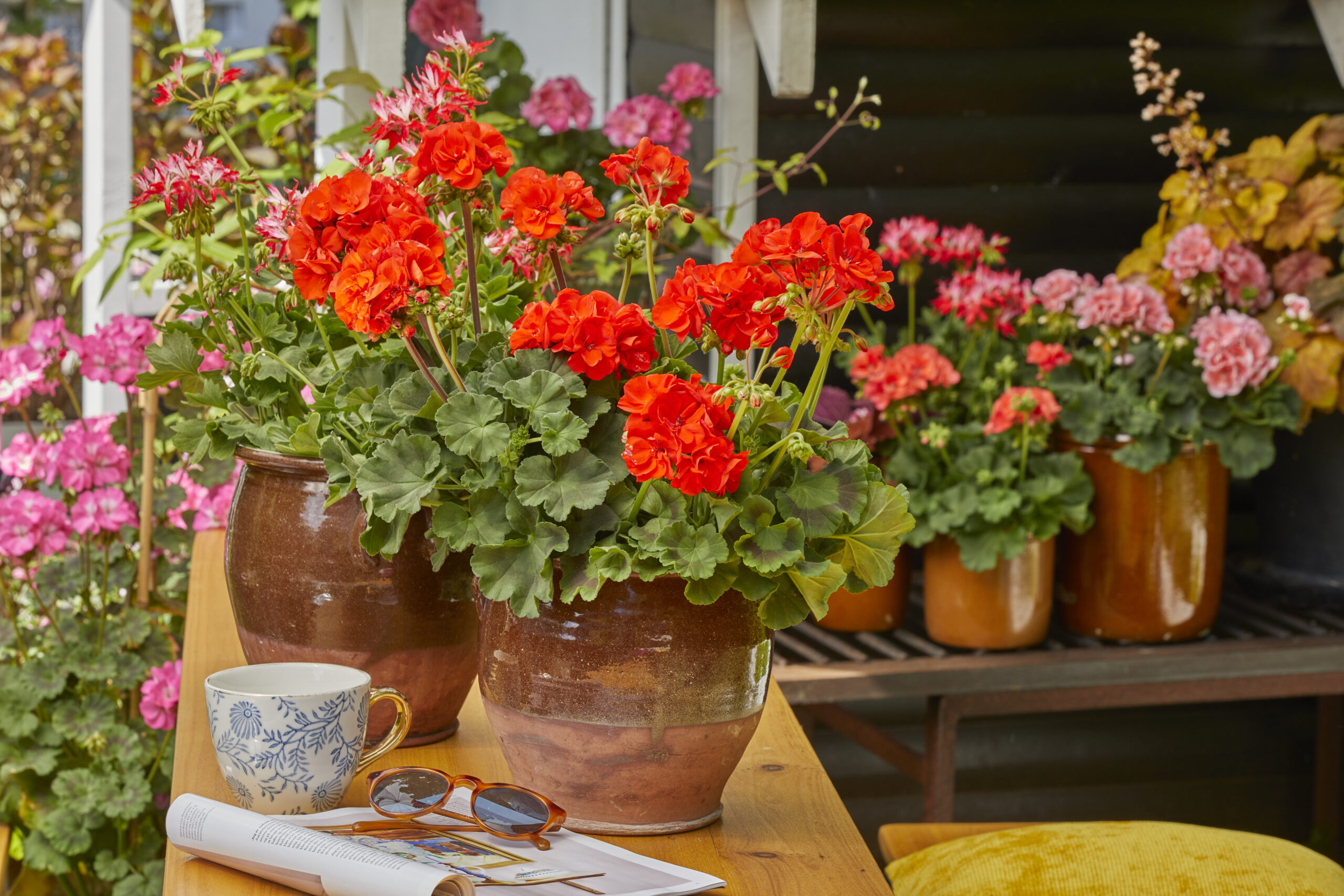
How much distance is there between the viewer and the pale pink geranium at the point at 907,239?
1704mm

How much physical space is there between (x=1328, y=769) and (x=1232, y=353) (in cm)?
104

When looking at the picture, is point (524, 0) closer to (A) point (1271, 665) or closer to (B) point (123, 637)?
(B) point (123, 637)

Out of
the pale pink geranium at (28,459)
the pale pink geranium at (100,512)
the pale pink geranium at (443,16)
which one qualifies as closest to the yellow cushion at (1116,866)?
the pale pink geranium at (100,512)

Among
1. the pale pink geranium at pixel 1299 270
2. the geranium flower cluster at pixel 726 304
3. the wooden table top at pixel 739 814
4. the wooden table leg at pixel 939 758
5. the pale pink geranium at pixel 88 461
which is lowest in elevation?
the wooden table leg at pixel 939 758

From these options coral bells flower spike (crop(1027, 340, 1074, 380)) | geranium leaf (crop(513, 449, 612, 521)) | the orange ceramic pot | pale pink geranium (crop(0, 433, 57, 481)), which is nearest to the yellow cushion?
the orange ceramic pot

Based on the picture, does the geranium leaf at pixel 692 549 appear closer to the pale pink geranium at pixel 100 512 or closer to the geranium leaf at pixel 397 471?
the geranium leaf at pixel 397 471

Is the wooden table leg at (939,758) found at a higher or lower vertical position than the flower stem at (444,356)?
lower

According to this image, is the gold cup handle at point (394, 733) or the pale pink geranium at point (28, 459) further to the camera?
the pale pink geranium at point (28, 459)

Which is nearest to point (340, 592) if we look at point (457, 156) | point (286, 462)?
point (286, 462)

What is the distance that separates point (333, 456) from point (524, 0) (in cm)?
220

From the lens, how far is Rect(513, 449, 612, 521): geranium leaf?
2.09 ft

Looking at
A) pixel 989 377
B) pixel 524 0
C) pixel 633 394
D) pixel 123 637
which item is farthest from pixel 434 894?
pixel 524 0

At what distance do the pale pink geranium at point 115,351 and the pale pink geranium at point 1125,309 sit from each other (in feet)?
4.01

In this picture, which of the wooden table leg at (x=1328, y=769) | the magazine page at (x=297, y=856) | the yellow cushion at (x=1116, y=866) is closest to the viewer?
the magazine page at (x=297, y=856)
